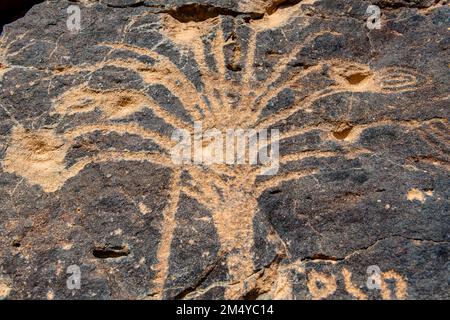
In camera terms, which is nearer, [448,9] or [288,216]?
[288,216]

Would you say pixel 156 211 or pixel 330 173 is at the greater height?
pixel 330 173

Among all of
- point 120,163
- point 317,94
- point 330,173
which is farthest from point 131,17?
point 330,173
